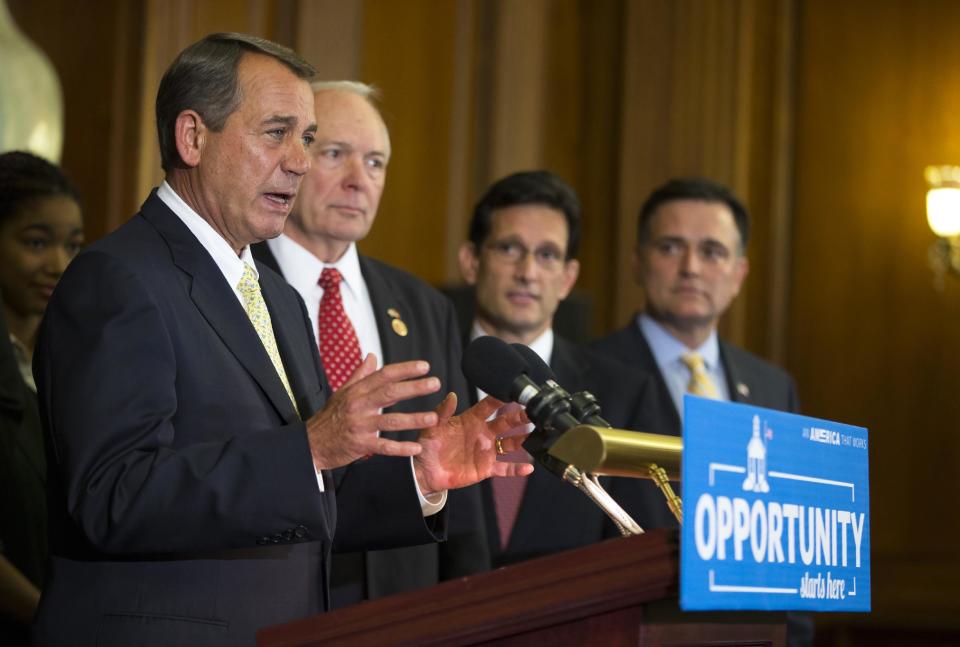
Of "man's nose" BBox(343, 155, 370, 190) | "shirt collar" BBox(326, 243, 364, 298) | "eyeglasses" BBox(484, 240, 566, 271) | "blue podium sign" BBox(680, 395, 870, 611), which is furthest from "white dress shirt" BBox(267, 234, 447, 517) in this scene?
"blue podium sign" BBox(680, 395, 870, 611)

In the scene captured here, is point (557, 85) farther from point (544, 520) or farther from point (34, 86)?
point (544, 520)

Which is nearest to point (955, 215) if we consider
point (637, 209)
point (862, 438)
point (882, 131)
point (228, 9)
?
point (882, 131)

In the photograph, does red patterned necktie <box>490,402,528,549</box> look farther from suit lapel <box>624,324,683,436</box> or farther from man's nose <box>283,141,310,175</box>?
man's nose <box>283,141,310,175</box>

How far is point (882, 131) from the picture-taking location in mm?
7562

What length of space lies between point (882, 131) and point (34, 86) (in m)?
5.01

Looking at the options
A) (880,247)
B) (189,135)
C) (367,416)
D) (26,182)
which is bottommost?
(367,416)

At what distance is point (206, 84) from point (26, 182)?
118cm

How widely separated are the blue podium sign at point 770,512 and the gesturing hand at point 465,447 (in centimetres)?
50

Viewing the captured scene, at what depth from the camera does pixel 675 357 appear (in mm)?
3938

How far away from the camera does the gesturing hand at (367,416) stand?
1686 millimetres

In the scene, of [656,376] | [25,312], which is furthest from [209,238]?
[656,376]

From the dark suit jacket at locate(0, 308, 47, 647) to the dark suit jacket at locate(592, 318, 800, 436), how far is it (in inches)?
63.8

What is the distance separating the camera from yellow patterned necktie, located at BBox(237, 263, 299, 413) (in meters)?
2.17

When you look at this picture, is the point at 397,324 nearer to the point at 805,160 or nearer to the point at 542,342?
the point at 542,342
